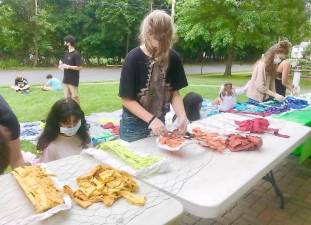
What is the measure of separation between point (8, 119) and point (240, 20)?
54.1 feet

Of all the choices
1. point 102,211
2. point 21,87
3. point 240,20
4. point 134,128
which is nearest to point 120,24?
point 240,20

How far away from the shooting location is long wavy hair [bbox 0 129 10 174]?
159cm

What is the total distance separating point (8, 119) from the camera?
1.83 metres

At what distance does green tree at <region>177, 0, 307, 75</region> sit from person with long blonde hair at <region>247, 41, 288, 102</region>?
12.4 m

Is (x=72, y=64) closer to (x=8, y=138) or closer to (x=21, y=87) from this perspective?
(x=21, y=87)

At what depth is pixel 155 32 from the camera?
208 cm

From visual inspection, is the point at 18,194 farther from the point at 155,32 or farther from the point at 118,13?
the point at 118,13

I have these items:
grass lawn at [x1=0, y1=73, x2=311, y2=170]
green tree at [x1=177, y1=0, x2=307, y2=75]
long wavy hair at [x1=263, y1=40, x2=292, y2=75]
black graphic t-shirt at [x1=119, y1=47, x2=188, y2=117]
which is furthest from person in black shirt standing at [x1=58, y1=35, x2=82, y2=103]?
green tree at [x1=177, y1=0, x2=307, y2=75]

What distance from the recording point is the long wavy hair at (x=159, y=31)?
207 centimetres

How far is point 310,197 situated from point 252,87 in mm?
1712

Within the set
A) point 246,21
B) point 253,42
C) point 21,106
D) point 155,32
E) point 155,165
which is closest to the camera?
point 155,165

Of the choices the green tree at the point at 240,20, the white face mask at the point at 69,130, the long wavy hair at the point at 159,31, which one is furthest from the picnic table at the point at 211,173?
the green tree at the point at 240,20

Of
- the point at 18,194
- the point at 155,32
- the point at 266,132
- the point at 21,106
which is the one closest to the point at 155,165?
the point at 18,194

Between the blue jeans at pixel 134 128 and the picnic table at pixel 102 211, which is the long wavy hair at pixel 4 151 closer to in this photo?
the picnic table at pixel 102 211
